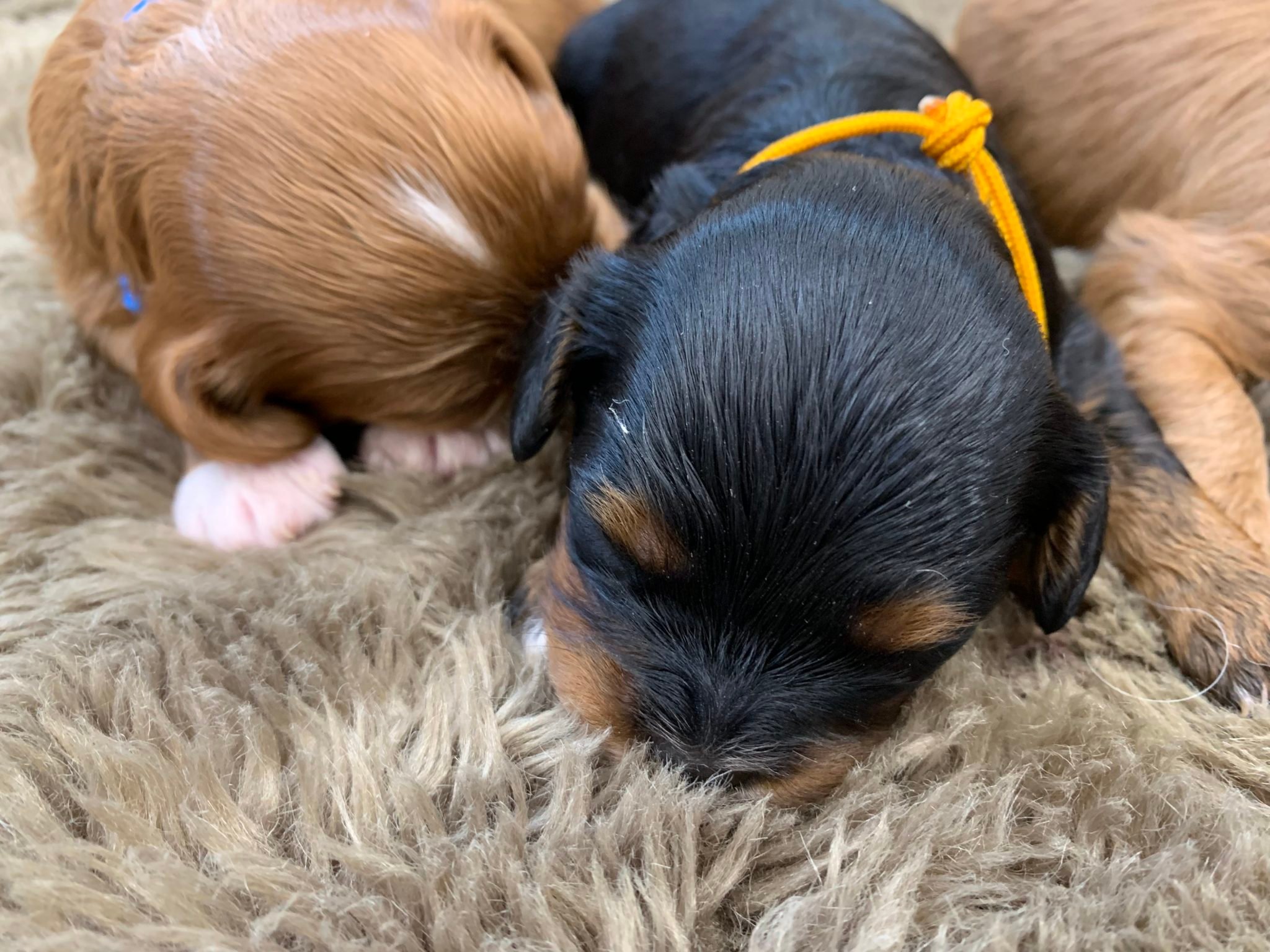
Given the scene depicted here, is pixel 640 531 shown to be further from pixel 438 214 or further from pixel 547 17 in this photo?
pixel 547 17

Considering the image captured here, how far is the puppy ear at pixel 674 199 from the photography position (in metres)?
1.47

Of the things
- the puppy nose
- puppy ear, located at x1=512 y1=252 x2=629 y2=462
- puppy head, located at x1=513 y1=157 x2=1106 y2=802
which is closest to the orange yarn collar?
puppy head, located at x1=513 y1=157 x2=1106 y2=802

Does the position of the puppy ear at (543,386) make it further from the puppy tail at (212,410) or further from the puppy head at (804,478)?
the puppy tail at (212,410)

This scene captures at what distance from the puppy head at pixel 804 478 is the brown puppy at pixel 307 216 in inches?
10.4

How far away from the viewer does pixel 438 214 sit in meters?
1.21

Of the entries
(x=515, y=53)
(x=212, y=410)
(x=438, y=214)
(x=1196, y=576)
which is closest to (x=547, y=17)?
(x=515, y=53)

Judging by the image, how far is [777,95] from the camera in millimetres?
1637

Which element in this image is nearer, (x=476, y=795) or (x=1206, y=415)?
(x=476, y=795)

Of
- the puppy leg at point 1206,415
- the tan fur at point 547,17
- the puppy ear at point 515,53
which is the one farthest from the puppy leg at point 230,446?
the puppy leg at point 1206,415

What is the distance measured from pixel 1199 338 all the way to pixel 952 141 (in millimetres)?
594

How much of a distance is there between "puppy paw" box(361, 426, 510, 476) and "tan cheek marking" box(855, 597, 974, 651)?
2.48ft

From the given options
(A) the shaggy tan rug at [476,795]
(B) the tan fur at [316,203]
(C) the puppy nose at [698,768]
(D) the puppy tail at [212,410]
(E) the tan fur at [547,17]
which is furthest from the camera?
(E) the tan fur at [547,17]

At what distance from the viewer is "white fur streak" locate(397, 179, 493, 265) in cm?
120

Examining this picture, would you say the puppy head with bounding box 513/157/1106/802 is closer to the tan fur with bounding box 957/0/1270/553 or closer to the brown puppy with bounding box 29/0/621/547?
the brown puppy with bounding box 29/0/621/547
